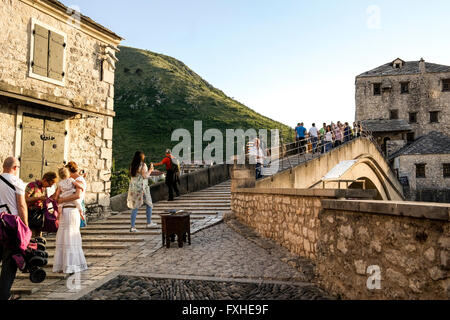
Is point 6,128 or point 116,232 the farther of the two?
point 116,232

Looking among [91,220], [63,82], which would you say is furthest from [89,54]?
[91,220]

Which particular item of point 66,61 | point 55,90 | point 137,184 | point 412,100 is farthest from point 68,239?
point 412,100

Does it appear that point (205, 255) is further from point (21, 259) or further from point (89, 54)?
point (89, 54)

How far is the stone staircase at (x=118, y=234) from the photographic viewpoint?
18.4 feet

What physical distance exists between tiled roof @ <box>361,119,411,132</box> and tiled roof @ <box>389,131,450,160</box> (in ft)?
7.63

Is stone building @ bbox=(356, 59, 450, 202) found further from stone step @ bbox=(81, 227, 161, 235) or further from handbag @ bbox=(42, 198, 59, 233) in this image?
handbag @ bbox=(42, 198, 59, 233)

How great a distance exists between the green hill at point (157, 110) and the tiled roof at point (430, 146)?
14.7 meters

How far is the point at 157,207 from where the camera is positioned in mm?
12016

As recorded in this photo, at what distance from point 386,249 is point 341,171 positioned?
148 inches

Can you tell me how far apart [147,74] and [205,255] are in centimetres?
5695

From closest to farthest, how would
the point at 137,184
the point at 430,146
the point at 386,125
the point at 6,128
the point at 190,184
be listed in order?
the point at 137,184
the point at 6,128
the point at 190,184
the point at 430,146
the point at 386,125

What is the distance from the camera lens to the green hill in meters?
41.0

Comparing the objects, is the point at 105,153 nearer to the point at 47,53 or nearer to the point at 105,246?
the point at 47,53

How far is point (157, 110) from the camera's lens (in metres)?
50.7
